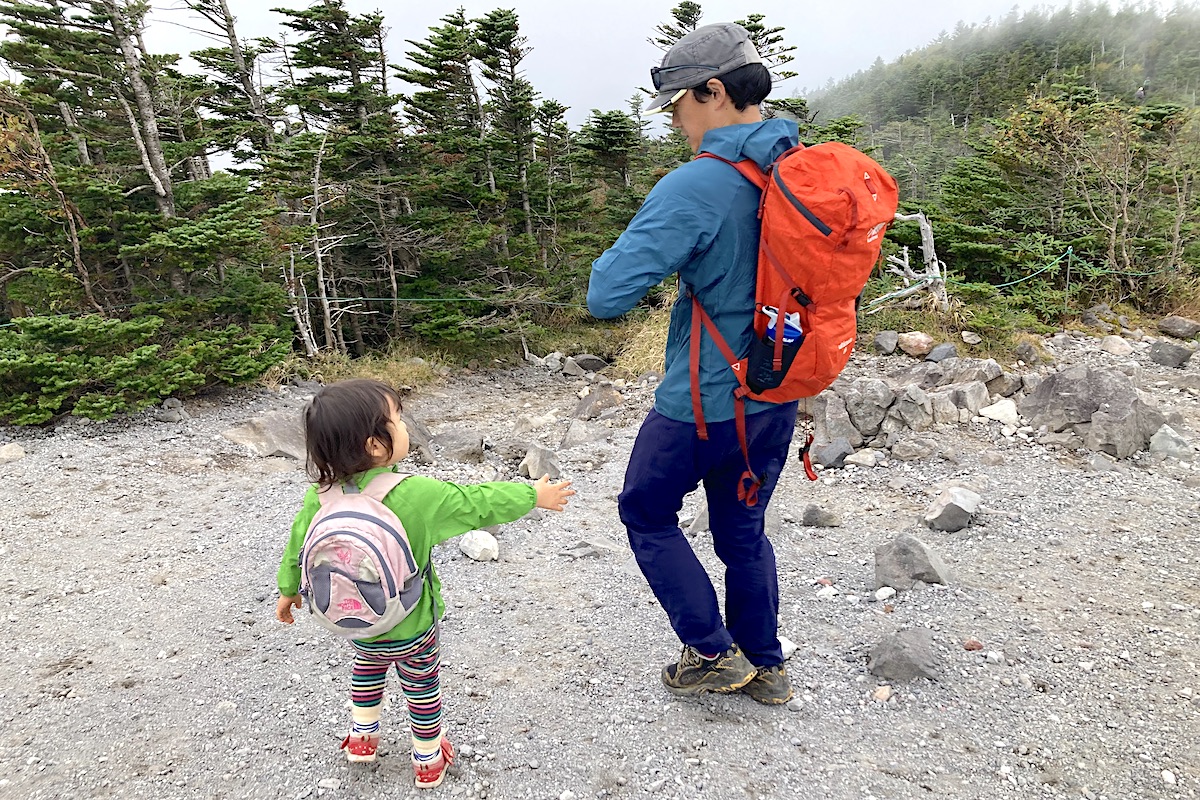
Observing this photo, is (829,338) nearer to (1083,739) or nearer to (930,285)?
(1083,739)

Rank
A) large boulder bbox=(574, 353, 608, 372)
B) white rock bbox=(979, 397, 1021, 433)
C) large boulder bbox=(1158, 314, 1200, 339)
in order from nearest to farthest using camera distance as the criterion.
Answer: white rock bbox=(979, 397, 1021, 433) → large boulder bbox=(1158, 314, 1200, 339) → large boulder bbox=(574, 353, 608, 372)

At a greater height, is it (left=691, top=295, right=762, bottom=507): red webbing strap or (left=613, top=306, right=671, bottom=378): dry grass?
(left=691, top=295, right=762, bottom=507): red webbing strap

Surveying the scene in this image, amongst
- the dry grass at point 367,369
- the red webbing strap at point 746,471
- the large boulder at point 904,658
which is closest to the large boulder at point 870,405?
the large boulder at point 904,658

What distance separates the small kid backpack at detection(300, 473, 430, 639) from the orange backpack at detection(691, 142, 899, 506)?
81cm

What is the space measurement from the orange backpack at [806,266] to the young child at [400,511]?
58 cm

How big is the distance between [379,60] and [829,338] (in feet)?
32.9

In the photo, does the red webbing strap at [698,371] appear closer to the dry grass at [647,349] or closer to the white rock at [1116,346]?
the dry grass at [647,349]

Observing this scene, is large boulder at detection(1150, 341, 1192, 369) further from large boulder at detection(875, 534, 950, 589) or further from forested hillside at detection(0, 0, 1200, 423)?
large boulder at detection(875, 534, 950, 589)

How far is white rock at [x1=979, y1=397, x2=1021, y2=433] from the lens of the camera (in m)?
4.66

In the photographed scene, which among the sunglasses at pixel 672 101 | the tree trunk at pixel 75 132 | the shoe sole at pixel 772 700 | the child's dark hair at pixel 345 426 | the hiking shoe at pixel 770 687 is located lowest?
the shoe sole at pixel 772 700

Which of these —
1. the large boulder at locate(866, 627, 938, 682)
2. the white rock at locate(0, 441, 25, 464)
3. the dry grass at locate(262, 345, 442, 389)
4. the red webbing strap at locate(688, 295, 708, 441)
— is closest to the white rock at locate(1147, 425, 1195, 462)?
the large boulder at locate(866, 627, 938, 682)

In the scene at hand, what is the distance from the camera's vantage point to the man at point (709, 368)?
1602 mm

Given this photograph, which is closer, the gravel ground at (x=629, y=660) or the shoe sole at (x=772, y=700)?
the gravel ground at (x=629, y=660)

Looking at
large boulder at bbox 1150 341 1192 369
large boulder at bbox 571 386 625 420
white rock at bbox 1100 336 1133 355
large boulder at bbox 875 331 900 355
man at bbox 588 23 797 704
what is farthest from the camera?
large boulder at bbox 571 386 625 420
